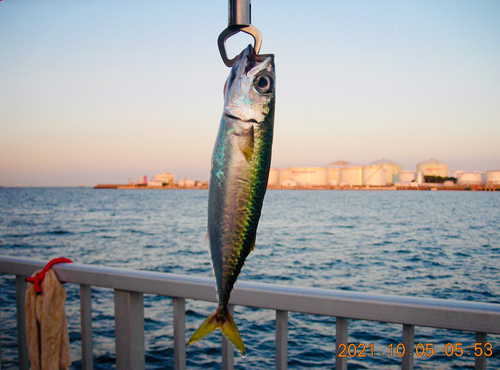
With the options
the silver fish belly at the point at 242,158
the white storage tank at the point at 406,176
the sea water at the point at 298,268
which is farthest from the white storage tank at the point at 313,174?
the silver fish belly at the point at 242,158

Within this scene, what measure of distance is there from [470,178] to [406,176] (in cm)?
2951

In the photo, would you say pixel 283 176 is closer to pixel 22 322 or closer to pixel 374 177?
pixel 374 177

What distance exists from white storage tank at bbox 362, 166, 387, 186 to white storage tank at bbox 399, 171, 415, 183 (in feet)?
10.3

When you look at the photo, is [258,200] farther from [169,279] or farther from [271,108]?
[169,279]

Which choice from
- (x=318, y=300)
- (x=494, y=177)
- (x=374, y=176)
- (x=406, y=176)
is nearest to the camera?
(x=318, y=300)

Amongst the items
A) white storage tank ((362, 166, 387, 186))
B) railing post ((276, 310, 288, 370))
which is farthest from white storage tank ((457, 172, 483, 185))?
railing post ((276, 310, 288, 370))

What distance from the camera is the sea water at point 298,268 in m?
6.90

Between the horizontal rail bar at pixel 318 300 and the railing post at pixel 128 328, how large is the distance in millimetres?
70

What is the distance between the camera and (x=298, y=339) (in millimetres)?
7594

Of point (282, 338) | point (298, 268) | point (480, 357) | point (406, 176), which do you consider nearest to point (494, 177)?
point (298, 268)

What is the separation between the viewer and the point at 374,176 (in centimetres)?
7031

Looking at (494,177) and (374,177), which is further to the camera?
(374,177)

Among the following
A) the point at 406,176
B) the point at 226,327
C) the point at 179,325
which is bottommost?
the point at 179,325

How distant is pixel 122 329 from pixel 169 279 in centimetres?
39
